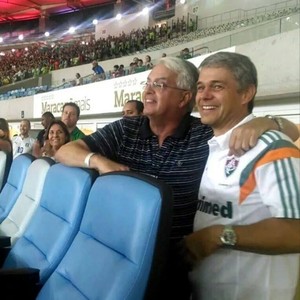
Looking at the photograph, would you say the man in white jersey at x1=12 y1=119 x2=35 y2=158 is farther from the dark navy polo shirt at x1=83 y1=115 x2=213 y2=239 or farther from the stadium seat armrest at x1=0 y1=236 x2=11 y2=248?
the dark navy polo shirt at x1=83 y1=115 x2=213 y2=239

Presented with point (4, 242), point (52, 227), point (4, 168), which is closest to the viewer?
point (52, 227)

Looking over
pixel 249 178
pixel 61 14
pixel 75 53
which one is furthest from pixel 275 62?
pixel 61 14

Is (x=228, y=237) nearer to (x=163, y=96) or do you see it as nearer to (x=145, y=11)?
(x=163, y=96)

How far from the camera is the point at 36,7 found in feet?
75.1

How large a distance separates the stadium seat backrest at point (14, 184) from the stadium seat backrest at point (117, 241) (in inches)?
43.8

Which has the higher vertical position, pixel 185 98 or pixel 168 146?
pixel 185 98

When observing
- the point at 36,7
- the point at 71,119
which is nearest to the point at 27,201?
the point at 71,119

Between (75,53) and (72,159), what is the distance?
17.6 m

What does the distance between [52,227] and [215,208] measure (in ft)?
2.32

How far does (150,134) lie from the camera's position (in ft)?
4.75

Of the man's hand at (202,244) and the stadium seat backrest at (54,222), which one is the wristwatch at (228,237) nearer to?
the man's hand at (202,244)

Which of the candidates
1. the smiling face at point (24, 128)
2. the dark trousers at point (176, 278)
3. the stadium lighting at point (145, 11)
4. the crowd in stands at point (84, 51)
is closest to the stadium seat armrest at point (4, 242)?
the dark trousers at point (176, 278)

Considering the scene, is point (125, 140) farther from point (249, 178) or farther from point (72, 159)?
point (249, 178)

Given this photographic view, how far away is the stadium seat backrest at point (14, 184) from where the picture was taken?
2.23m
